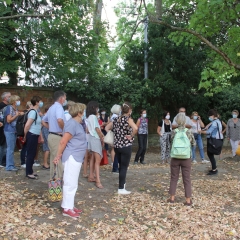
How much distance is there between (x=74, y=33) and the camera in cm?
1391

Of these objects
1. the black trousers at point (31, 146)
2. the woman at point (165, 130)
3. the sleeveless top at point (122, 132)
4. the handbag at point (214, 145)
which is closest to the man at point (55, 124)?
the black trousers at point (31, 146)

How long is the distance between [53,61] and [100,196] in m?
8.49

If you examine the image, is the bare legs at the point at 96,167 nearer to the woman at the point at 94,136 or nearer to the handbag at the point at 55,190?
the woman at the point at 94,136

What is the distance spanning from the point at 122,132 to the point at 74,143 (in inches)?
63.5

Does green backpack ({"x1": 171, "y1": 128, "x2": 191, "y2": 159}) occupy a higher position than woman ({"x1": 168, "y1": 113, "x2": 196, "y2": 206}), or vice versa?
green backpack ({"x1": 171, "y1": 128, "x2": 191, "y2": 159})

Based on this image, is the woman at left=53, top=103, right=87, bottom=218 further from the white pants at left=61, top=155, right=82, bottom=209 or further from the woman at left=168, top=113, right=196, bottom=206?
the woman at left=168, top=113, right=196, bottom=206

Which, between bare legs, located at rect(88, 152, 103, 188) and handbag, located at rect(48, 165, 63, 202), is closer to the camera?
handbag, located at rect(48, 165, 63, 202)

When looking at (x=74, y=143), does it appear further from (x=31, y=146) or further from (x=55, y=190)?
(x=31, y=146)

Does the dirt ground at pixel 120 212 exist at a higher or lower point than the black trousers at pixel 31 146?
lower

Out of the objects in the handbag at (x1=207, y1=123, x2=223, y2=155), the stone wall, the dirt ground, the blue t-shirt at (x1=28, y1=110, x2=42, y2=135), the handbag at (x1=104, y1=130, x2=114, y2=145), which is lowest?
the dirt ground

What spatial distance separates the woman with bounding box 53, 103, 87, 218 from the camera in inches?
195

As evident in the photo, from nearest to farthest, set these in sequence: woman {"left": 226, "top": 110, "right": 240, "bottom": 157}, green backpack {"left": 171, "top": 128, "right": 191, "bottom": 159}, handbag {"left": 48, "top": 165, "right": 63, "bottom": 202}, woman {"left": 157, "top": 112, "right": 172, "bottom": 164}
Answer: handbag {"left": 48, "top": 165, "right": 63, "bottom": 202}, green backpack {"left": 171, "top": 128, "right": 191, "bottom": 159}, woman {"left": 157, "top": 112, "right": 172, "bottom": 164}, woman {"left": 226, "top": 110, "right": 240, "bottom": 157}

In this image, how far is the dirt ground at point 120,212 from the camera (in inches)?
187

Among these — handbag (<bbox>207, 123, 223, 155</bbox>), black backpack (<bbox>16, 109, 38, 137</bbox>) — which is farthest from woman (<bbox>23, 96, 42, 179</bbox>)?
handbag (<bbox>207, 123, 223, 155</bbox>)
